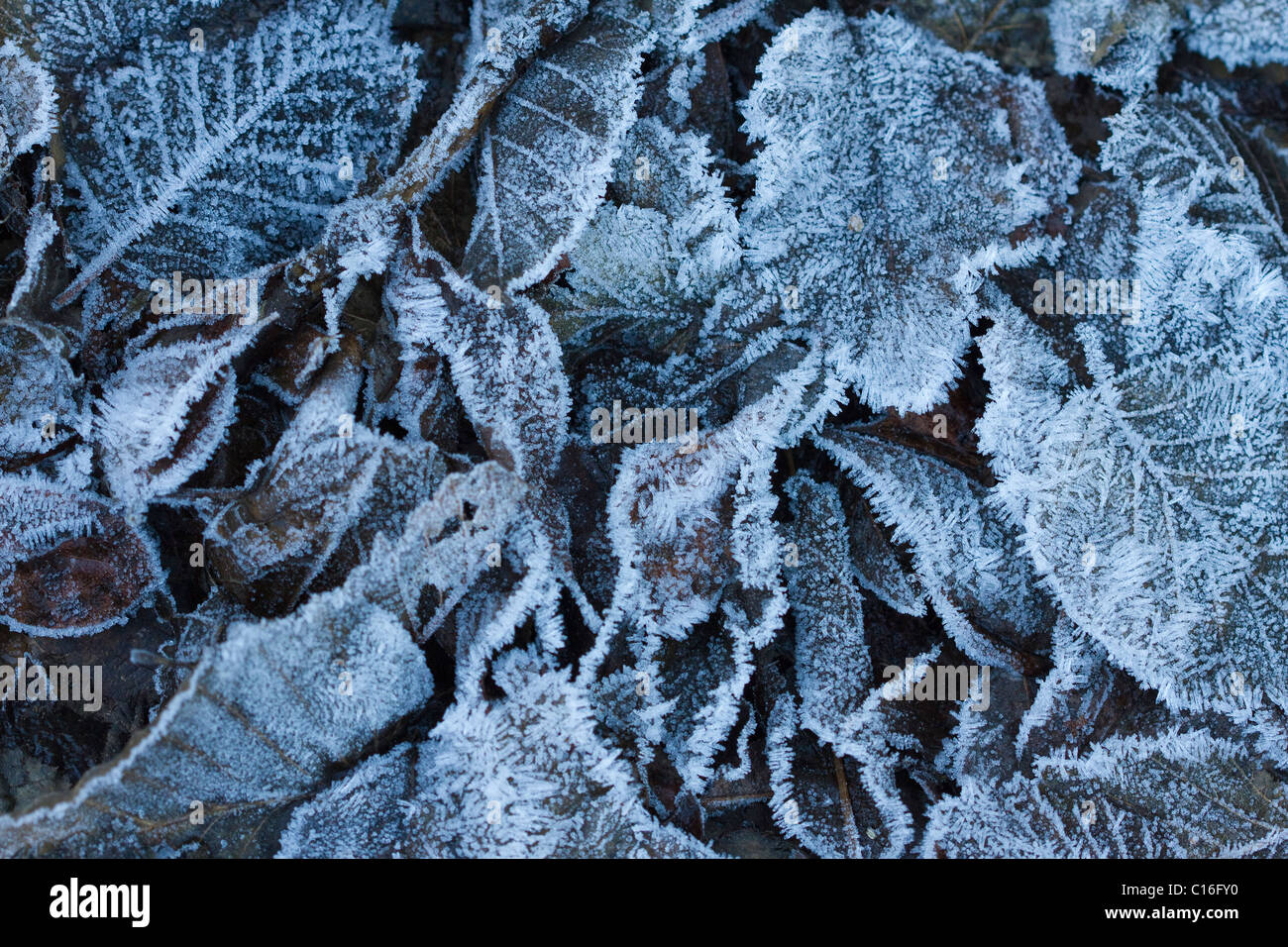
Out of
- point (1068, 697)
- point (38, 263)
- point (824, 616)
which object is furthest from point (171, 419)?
point (1068, 697)

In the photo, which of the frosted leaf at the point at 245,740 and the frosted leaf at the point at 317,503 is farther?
the frosted leaf at the point at 317,503

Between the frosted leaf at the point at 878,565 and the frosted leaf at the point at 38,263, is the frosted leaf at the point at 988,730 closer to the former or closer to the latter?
the frosted leaf at the point at 878,565

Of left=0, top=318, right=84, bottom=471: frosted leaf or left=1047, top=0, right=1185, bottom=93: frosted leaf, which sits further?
left=1047, top=0, right=1185, bottom=93: frosted leaf

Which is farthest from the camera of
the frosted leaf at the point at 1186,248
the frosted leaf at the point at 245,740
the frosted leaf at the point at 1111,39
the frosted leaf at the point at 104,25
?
the frosted leaf at the point at 1111,39

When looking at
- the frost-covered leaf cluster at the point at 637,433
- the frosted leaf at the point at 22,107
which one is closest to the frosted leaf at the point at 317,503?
the frost-covered leaf cluster at the point at 637,433

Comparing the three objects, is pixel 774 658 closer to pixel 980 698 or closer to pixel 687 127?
pixel 980 698

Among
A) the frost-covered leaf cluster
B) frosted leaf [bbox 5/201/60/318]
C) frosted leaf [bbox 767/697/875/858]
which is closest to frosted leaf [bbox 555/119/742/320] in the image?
the frost-covered leaf cluster

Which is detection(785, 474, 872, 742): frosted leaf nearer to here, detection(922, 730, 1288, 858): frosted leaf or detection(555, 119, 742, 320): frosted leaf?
detection(922, 730, 1288, 858): frosted leaf
